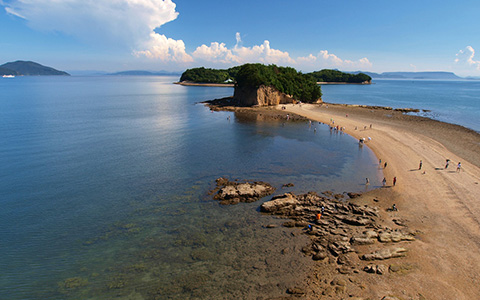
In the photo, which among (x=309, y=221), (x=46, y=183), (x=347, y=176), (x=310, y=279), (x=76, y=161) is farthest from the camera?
(x=76, y=161)

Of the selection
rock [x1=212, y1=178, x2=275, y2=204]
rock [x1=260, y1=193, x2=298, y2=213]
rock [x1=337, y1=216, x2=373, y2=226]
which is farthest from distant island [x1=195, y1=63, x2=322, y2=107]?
rock [x1=337, y1=216, x2=373, y2=226]

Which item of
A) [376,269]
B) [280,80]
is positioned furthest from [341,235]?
[280,80]

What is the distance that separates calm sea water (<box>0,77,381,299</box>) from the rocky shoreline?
5.35ft

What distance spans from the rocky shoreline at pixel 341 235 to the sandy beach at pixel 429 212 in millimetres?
171

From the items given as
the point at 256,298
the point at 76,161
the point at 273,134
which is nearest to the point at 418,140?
the point at 273,134

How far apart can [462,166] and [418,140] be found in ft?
55.5

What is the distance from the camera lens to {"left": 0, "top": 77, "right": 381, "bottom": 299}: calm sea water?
18.9 metres

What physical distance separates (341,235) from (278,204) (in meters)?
7.30

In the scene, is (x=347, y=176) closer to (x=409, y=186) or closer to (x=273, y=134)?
(x=409, y=186)

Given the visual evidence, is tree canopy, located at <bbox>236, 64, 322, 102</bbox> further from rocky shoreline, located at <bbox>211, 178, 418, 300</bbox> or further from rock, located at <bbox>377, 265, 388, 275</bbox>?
rock, located at <bbox>377, 265, 388, 275</bbox>

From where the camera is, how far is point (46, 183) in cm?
3344

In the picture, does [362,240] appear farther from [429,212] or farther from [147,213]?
[147,213]

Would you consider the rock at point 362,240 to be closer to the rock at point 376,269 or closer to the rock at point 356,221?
the rock at point 356,221

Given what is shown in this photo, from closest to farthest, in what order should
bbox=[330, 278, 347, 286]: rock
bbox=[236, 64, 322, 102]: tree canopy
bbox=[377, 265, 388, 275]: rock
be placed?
bbox=[330, 278, 347, 286]: rock, bbox=[377, 265, 388, 275]: rock, bbox=[236, 64, 322, 102]: tree canopy
